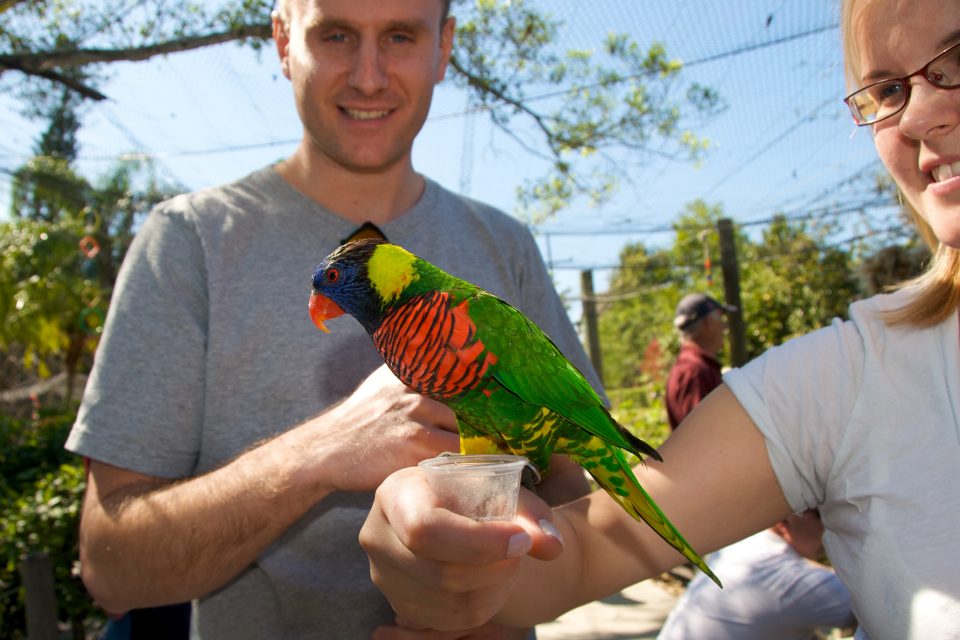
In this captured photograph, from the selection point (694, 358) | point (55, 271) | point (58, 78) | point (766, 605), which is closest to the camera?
point (766, 605)

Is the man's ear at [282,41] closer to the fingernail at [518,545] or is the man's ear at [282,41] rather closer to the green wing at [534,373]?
the green wing at [534,373]

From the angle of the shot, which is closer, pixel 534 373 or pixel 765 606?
pixel 534 373

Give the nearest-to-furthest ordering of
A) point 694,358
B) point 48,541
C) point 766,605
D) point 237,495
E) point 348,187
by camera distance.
Result: point 237,495, point 348,187, point 766,605, point 48,541, point 694,358

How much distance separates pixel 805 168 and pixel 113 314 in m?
6.50

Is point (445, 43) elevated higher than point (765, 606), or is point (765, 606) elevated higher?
point (445, 43)

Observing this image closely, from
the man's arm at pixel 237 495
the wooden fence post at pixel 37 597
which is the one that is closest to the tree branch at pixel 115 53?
the wooden fence post at pixel 37 597

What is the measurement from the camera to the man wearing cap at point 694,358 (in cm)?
389

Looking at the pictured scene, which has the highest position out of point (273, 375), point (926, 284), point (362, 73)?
point (362, 73)

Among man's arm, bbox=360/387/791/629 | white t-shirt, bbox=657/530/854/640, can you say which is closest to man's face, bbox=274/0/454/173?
man's arm, bbox=360/387/791/629

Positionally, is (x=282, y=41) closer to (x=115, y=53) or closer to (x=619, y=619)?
(x=115, y=53)

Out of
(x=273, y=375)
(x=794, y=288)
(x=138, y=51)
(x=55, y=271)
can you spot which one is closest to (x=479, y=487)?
(x=273, y=375)

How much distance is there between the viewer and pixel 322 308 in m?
0.97

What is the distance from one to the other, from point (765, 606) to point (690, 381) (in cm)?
160

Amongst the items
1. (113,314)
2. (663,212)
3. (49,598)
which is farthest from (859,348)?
(663,212)
